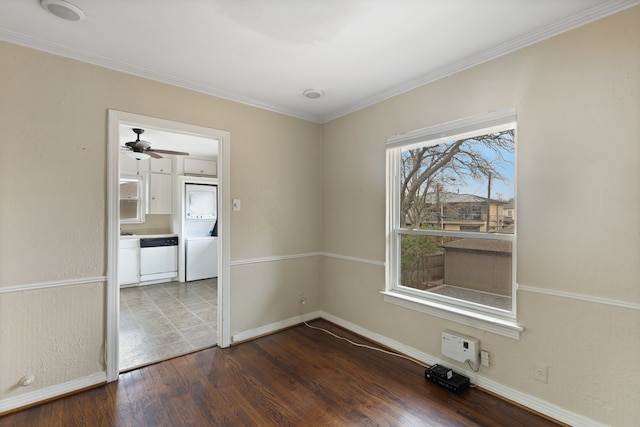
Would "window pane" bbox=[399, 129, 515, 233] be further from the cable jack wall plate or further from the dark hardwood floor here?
the dark hardwood floor

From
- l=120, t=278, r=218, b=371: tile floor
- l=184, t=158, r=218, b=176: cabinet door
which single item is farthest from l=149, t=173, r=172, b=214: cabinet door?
l=120, t=278, r=218, b=371: tile floor

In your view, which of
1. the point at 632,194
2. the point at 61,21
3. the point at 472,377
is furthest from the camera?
the point at 472,377

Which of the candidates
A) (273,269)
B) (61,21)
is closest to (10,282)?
(61,21)

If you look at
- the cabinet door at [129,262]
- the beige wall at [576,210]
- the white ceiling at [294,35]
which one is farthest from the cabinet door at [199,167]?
the beige wall at [576,210]

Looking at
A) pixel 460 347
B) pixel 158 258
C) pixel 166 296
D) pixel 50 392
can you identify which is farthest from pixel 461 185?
pixel 158 258

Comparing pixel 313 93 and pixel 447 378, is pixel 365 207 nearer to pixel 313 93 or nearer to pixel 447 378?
pixel 313 93

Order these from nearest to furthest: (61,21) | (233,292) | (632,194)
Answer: (632,194)
(61,21)
(233,292)

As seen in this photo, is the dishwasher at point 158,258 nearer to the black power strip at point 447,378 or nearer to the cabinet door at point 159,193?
the cabinet door at point 159,193

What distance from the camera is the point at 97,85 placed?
7.58ft

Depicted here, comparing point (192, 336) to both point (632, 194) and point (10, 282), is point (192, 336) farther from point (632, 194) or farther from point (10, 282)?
point (632, 194)

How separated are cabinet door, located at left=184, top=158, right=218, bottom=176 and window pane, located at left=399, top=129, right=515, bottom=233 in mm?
4432

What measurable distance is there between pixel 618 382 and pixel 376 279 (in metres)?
1.81

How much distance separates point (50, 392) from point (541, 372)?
11.2ft

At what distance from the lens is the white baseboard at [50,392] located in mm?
1998
